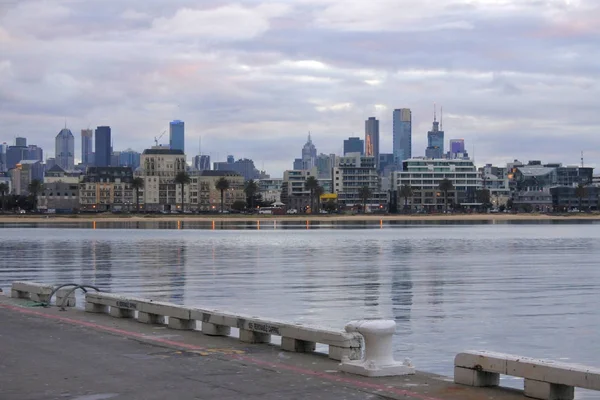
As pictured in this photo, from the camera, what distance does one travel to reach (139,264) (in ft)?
228

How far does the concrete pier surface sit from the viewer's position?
16.1 m

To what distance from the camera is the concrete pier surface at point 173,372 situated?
1609 cm

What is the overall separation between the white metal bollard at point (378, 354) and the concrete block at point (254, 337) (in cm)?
460

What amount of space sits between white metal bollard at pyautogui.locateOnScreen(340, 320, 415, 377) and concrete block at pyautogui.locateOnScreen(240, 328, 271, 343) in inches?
181

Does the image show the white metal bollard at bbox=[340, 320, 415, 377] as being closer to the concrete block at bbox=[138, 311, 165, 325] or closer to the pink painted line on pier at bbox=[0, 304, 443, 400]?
the pink painted line on pier at bbox=[0, 304, 443, 400]

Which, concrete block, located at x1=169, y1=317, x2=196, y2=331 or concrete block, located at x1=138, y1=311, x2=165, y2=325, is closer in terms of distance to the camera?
concrete block, located at x1=169, y1=317, x2=196, y2=331

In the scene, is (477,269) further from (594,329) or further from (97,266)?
(594,329)

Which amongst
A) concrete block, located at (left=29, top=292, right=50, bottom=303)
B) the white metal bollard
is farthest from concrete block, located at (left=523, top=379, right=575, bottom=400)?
concrete block, located at (left=29, top=292, right=50, bottom=303)

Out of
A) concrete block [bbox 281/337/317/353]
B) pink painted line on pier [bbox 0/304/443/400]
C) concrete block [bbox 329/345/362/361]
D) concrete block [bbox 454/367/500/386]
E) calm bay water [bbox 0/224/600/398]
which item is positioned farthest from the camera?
calm bay water [bbox 0/224/600/398]

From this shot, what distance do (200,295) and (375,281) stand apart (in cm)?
1313

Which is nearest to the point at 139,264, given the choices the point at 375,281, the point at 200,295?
the point at 375,281

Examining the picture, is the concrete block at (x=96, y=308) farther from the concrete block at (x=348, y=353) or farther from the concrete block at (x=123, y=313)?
the concrete block at (x=348, y=353)

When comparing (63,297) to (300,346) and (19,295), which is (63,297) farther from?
(300,346)

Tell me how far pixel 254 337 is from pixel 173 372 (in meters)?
4.23
